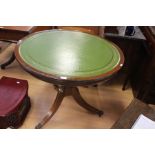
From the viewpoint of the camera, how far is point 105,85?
2.31m

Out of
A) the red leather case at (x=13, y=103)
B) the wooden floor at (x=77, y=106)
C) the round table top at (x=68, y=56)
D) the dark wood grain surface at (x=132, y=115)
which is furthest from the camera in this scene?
the wooden floor at (x=77, y=106)

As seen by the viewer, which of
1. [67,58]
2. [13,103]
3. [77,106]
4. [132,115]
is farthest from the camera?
[77,106]

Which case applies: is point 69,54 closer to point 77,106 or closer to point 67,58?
point 67,58

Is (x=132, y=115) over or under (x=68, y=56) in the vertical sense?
under

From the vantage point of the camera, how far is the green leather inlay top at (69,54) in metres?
1.32

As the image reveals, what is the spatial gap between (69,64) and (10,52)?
64.3 inches

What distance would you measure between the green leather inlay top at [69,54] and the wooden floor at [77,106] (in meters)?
0.64

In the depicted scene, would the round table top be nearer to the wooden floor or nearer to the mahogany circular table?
the mahogany circular table

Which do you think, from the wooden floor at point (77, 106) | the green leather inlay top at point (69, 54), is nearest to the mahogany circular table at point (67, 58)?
the green leather inlay top at point (69, 54)

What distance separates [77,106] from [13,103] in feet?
2.10

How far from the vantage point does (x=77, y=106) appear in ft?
6.60

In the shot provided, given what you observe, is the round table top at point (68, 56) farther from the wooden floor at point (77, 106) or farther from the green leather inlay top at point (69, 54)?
the wooden floor at point (77, 106)

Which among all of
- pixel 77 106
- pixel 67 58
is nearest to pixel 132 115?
pixel 67 58

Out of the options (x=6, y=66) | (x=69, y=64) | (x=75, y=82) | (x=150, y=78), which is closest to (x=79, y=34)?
(x=69, y=64)
